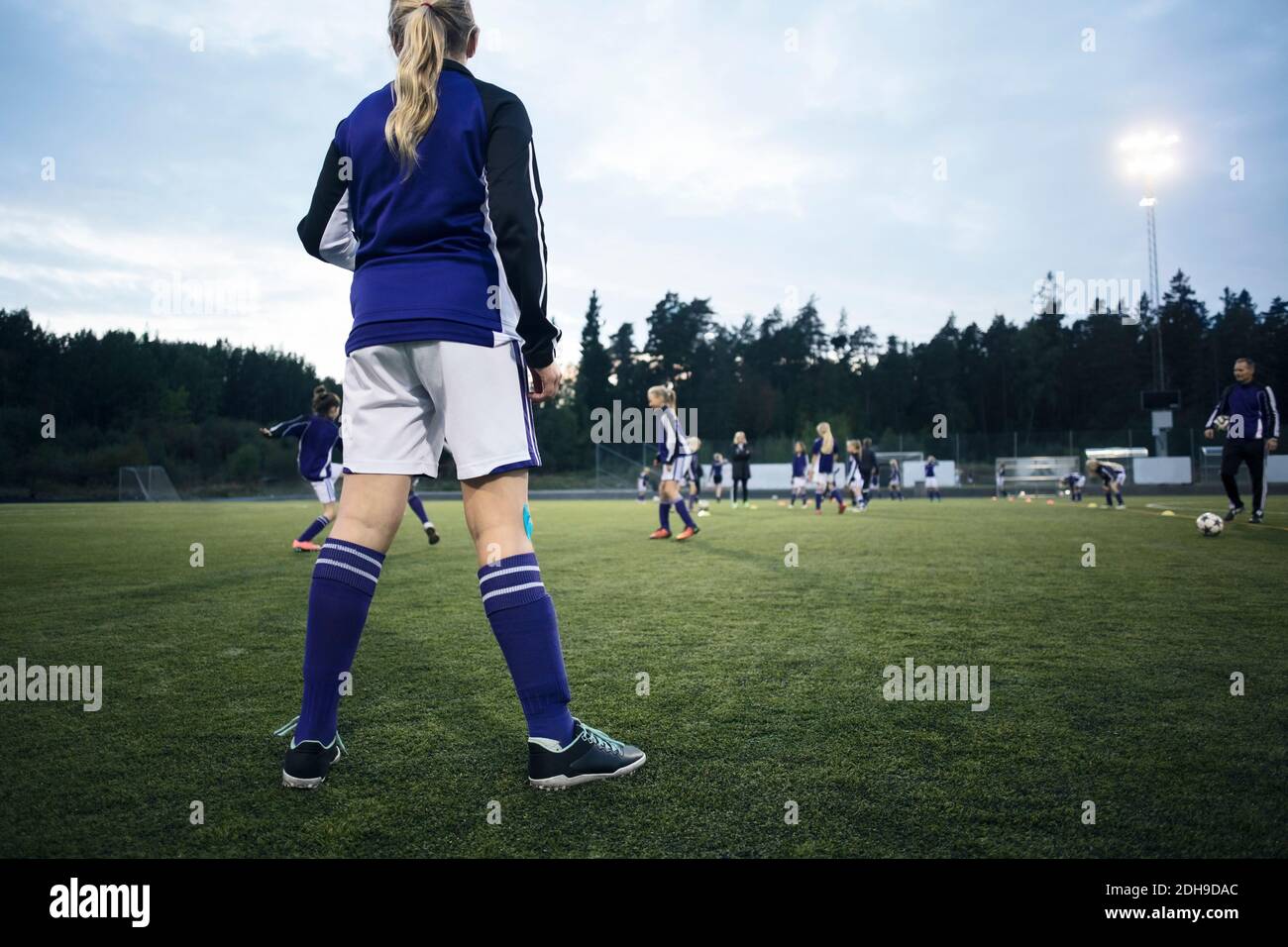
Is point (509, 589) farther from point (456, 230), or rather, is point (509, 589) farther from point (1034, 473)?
point (1034, 473)

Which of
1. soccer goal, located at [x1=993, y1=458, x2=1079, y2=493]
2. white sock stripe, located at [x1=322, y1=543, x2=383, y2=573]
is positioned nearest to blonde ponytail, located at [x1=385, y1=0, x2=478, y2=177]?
white sock stripe, located at [x1=322, y1=543, x2=383, y2=573]

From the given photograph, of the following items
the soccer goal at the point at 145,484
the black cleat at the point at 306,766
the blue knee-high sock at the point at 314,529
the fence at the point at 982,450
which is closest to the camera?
the black cleat at the point at 306,766

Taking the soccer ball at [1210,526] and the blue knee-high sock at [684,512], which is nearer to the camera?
the soccer ball at [1210,526]

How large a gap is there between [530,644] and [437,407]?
789 millimetres

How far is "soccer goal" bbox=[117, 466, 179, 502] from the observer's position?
42844 mm

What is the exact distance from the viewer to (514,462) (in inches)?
92.9

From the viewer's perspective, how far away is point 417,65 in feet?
7.90

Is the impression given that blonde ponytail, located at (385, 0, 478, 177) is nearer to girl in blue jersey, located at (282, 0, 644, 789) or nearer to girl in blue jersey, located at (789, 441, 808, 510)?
girl in blue jersey, located at (282, 0, 644, 789)

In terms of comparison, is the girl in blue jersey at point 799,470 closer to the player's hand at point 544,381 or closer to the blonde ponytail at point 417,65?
the player's hand at point 544,381

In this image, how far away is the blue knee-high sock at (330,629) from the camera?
7.77 feet

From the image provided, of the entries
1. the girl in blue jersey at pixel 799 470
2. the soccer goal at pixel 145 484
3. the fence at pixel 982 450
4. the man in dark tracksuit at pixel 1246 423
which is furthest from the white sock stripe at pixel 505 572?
the soccer goal at pixel 145 484

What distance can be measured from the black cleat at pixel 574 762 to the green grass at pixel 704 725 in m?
0.05

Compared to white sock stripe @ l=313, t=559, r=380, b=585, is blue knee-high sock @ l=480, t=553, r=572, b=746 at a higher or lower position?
lower
